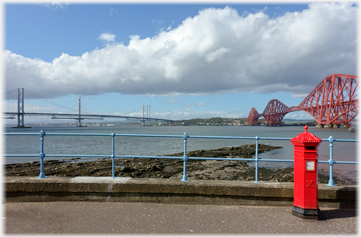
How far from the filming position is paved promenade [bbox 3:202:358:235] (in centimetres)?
327

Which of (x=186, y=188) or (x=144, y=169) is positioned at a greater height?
(x=186, y=188)

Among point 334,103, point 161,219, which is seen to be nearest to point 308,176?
point 161,219

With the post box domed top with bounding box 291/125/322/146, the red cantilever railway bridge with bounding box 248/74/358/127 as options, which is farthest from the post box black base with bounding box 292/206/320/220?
the red cantilever railway bridge with bounding box 248/74/358/127

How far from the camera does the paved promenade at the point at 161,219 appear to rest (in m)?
3.27

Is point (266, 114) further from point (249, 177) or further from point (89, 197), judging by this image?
point (89, 197)

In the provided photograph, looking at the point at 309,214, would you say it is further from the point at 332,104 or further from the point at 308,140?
the point at 332,104

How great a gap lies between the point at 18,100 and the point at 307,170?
3879 inches

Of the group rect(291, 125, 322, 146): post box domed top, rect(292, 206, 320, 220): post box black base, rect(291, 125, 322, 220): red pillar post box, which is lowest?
rect(292, 206, 320, 220): post box black base

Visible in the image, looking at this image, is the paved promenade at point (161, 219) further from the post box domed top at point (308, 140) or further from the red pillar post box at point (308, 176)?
the post box domed top at point (308, 140)

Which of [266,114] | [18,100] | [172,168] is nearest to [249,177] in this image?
[172,168]

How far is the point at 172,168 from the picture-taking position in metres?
14.3

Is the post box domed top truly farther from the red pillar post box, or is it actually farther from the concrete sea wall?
the concrete sea wall

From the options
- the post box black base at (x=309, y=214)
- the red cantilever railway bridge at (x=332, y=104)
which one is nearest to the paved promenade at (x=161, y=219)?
the post box black base at (x=309, y=214)

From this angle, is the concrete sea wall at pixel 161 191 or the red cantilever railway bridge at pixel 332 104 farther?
the red cantilever railway bridge at pixel 332 104
